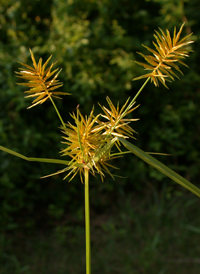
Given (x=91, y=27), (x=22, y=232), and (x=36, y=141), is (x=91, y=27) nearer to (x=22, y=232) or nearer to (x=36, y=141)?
(x=36, y=141)

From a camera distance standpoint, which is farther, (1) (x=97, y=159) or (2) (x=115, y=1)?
(2) (x=115, y=1)

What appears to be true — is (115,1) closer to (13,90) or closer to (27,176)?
(13,90)

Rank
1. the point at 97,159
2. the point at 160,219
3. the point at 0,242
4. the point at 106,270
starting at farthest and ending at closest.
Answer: the point at 160,219, the point at 0,242, the point at 106,270, the point at 97,159

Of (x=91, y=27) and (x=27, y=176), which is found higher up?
(x=91, y=27)

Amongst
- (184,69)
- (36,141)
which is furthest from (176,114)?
(36,141)

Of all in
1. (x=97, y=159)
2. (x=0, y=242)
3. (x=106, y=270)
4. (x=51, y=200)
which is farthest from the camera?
(x=51, y=200)

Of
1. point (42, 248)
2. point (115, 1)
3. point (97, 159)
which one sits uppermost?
point (115, 1)
